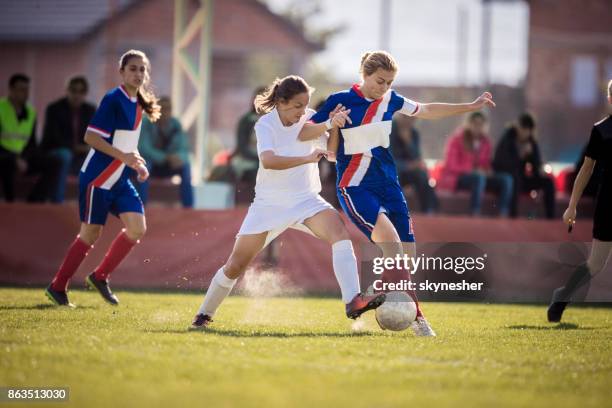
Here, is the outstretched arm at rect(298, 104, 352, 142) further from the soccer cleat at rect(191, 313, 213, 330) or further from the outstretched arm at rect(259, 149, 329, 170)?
the soccer cleat at rect(191, 313, 213, 330)

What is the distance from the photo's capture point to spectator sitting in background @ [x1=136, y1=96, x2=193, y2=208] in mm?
12867

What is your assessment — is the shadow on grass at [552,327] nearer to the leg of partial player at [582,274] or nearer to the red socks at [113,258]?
the leg of partial player at [582,274]

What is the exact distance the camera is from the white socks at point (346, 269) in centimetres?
688

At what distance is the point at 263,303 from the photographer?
31.8 ft

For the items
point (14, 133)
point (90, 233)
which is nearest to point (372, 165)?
point (90, 233)

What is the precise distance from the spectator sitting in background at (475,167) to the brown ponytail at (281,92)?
6823 mm

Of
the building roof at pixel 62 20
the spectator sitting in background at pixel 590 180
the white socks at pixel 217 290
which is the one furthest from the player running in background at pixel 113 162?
the building roof at pixel 62 20

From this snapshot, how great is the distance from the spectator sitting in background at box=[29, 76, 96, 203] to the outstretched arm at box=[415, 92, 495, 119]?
621 cm

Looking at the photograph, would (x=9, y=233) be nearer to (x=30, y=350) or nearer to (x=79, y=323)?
(x=79, y=323)

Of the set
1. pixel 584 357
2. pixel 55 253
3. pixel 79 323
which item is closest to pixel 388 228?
pixel 584 357

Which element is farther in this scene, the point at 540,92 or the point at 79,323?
the point at 540,92

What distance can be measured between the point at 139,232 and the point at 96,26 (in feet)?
63.2

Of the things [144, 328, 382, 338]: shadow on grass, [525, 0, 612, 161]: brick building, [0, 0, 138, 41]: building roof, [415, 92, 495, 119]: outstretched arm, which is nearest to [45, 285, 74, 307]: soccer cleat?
[144, 328, 382, 338]: shadow on grass

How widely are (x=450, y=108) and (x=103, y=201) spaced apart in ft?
9.38
